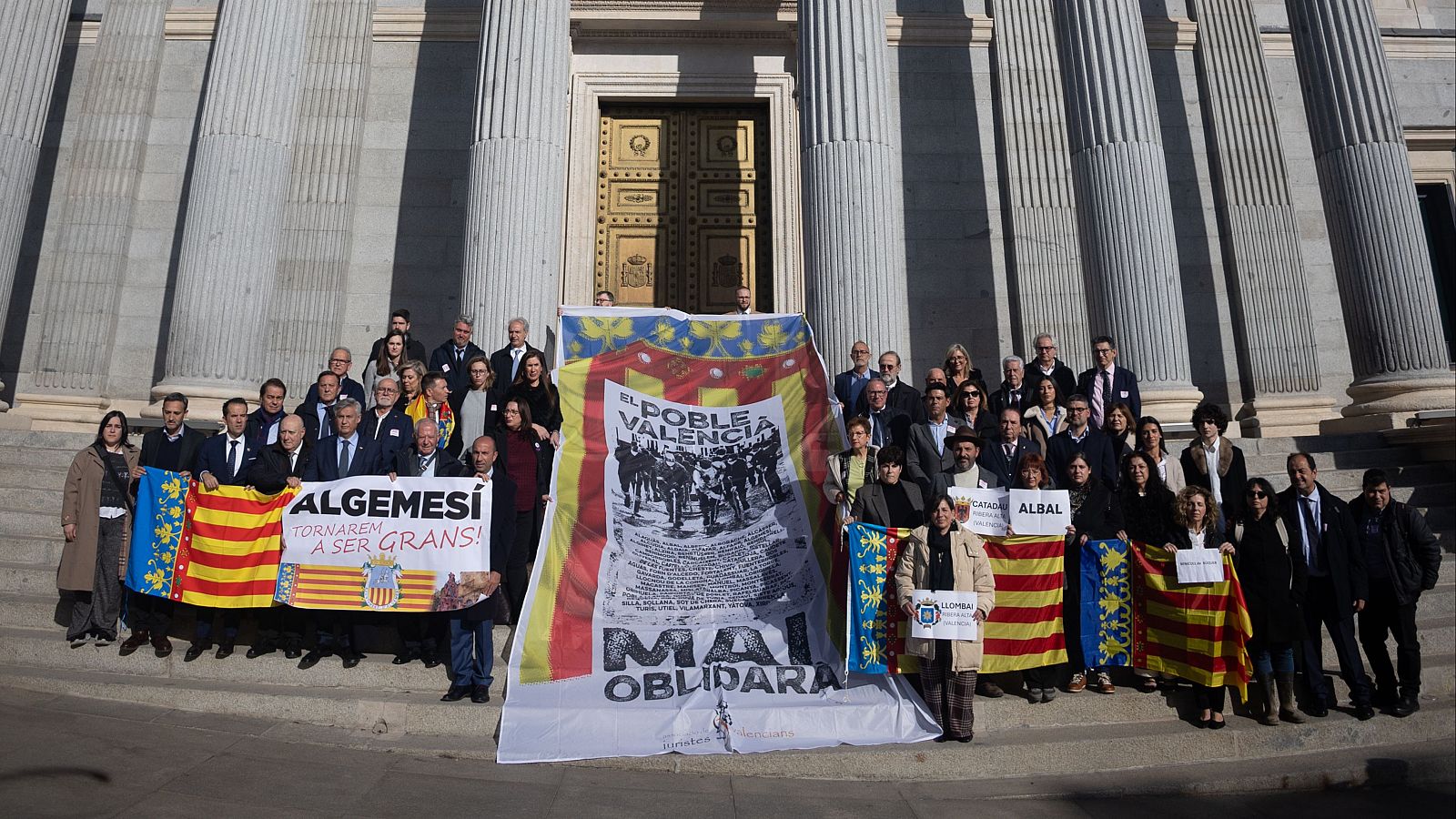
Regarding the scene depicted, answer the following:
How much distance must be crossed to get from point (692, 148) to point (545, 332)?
5.89 m

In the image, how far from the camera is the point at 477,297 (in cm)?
1123

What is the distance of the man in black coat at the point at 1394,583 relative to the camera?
704cm

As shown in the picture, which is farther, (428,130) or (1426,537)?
(428,130)

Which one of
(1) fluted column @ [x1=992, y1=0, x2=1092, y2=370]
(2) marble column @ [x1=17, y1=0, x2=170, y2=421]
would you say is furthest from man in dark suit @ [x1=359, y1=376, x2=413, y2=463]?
(1) fluted column @ [x1=992, y1=0, x2=1092, y2=370]

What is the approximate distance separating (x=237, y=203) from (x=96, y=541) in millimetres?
6183

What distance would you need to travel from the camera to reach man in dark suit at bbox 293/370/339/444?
8.50 metres

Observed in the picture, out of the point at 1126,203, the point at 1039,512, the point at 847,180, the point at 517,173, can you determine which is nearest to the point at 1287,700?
the point at 1039,512

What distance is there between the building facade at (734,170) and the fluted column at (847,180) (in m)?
0.10

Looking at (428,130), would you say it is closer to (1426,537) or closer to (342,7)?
(342,7)

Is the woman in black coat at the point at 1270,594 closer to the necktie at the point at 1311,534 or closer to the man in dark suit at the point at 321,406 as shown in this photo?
the necktie at the point at 1311,534

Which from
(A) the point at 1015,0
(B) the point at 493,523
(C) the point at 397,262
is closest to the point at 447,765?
(B) the point at 493,523

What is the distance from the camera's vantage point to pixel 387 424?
8070 millimetres

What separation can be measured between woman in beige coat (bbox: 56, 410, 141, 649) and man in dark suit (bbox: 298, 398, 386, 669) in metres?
1.64

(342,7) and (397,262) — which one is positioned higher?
(342,7)
